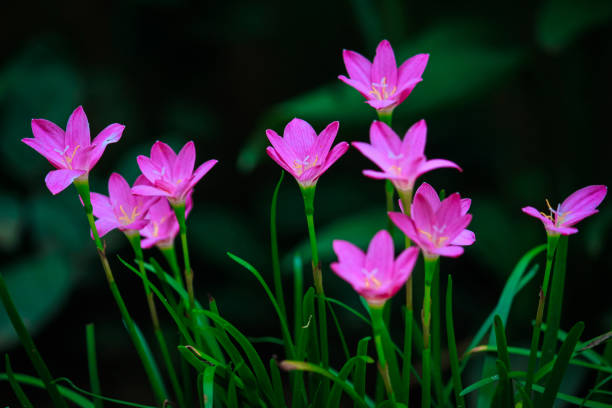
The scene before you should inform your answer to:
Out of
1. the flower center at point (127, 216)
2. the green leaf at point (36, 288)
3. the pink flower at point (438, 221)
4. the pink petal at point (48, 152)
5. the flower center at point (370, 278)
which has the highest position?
the pink petal at point (48, 152)

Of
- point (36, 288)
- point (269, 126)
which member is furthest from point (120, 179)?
point (36, 288)

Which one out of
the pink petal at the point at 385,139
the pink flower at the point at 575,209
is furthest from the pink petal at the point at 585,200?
the pink petal at the point at 385,139

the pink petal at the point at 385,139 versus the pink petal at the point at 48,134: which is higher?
the pink petal at the point at 48,134

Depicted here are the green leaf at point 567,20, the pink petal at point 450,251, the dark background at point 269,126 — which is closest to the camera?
the pink petal at point 450,251

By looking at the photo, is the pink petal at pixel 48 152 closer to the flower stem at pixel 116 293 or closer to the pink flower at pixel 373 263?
the flower stem at pixel 116 293

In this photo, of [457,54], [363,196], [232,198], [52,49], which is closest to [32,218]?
[52,49]

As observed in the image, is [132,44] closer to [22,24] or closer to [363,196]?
[22,24]
